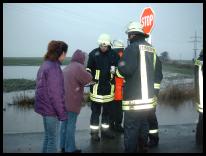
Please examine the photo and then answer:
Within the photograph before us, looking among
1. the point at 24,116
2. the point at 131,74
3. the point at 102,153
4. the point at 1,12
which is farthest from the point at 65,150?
the point at 24,116

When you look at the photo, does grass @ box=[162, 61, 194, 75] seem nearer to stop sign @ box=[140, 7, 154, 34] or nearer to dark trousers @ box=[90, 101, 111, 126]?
stop sign @ box=[140, 7, 154, 34]

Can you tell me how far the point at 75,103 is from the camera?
24.7 feet

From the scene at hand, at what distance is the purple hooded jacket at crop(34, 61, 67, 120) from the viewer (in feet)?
21.8

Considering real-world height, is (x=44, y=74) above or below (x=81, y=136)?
above

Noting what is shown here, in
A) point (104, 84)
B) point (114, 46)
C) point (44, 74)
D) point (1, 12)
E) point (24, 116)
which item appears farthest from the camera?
point (24, 116)

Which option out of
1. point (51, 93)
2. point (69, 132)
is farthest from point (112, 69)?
point (51, 93)

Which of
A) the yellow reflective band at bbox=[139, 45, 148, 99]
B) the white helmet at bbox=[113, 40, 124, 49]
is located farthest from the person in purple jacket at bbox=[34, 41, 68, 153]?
the white helmet at bbox=[113, 40, 124, 49]

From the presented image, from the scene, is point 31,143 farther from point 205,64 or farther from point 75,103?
point 205,64

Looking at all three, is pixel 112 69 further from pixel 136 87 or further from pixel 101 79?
pixel 136 87

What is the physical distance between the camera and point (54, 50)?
270 inches

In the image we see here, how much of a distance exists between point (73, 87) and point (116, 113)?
2.15 m

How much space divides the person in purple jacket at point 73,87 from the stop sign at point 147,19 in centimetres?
310

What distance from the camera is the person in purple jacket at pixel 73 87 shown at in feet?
24.6

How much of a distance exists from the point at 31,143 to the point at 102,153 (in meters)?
1.56
